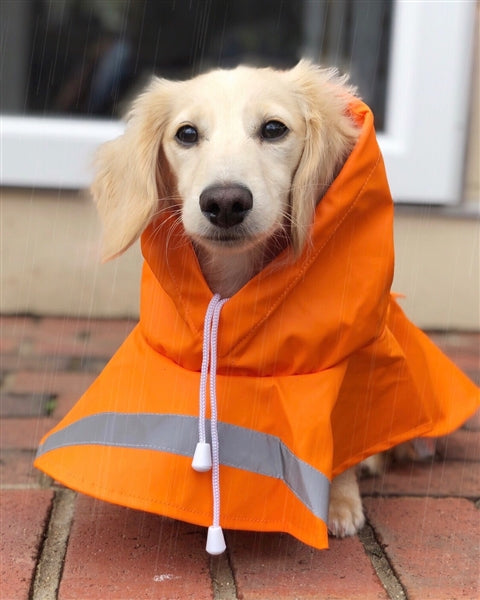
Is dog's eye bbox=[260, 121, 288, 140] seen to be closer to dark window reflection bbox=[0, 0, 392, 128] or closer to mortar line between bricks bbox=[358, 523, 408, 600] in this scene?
mortar line between bricks bbox=[358, 523, 408, 600]

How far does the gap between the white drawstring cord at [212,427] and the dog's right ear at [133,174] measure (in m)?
0.29

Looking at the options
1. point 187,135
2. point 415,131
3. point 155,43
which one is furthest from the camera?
point 155,43

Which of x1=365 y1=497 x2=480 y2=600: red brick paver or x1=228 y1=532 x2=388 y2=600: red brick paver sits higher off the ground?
x1=365 y1=497 x2=480 y2=600: red brick paver

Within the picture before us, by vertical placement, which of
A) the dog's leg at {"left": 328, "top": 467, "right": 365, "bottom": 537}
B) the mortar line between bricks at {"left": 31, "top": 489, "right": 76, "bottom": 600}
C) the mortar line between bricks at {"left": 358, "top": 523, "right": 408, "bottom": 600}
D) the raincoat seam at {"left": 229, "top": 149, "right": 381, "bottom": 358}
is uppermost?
the raincoat seam at {"left": 229, "top": 149, "right": 381, "bottom": 358}

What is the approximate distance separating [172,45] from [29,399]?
2.76 m

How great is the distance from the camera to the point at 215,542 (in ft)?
6.02

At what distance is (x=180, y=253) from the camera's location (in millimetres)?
2055

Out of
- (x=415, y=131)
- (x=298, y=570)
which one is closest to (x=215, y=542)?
(x=298, y=570)

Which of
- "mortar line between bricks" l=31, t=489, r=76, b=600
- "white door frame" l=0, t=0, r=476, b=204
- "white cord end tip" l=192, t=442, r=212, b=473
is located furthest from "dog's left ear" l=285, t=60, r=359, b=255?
"white door frame" l=0, t=0, r=476, b=204

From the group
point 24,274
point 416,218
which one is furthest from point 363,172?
point 24,274

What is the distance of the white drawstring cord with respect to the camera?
1.85m

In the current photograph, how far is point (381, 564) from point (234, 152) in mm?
998

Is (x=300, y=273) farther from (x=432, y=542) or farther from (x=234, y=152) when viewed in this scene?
(x=432, y=542)

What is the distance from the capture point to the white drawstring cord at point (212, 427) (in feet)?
6.06
